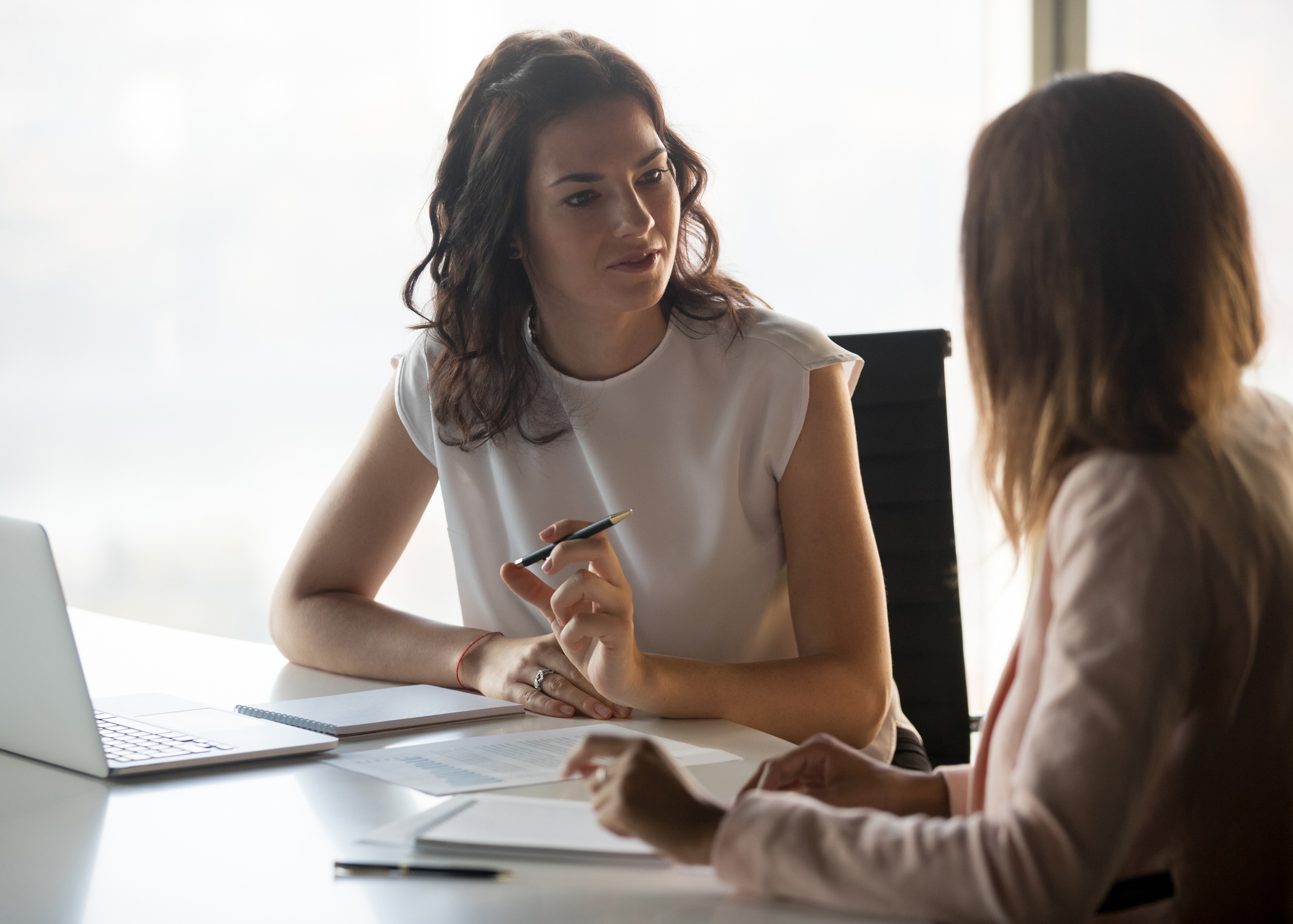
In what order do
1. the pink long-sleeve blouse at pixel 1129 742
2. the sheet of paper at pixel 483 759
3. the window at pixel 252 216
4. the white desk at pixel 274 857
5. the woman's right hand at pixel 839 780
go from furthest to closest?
the window at pixel 252 216 → the sheet of paper at pixel 483 759 → the woman's right hand at pixel 839 780 → the white desk at pixel 274 857 → the pink long-sleeve blouse at pixel 1129 742

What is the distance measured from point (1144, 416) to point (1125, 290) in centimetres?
8

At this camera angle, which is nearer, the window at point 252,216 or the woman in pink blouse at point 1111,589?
the woman in pink blouse at point 1111,589

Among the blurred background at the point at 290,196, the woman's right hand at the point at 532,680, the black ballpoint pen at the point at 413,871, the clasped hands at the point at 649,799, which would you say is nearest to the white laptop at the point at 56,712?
the woman's right hand at the point at 532,680

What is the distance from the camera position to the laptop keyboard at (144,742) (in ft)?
3.59

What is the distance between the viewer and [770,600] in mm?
1636

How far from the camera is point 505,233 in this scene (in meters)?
1.67

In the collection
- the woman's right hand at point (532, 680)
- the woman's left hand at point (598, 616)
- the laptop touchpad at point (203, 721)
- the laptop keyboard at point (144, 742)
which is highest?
the woman's left hand at point (598, 616)

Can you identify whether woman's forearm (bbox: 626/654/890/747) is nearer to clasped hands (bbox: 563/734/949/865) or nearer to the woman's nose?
clasped hands (bbox: 563/734/949/865)

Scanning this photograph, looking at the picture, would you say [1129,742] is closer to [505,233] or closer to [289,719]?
[289,719]

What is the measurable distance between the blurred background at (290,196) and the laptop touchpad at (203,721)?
174 cm

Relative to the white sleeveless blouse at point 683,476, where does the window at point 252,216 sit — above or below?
above

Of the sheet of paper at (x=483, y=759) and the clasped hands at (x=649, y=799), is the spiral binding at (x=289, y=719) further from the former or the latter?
the clasped hands at (x=649, y=799)

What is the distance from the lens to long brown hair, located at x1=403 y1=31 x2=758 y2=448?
159cm

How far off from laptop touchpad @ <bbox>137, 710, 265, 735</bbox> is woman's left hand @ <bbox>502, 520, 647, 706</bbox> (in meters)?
0.32
